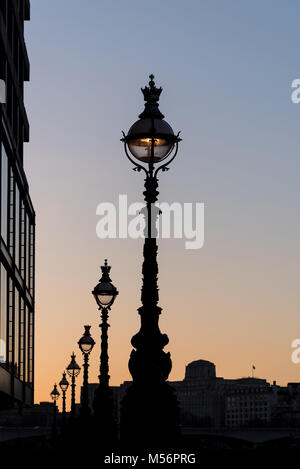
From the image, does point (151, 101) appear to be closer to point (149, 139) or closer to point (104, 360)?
point (149, 139)

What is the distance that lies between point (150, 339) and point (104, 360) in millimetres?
14778

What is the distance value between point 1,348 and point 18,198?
10.8 meters

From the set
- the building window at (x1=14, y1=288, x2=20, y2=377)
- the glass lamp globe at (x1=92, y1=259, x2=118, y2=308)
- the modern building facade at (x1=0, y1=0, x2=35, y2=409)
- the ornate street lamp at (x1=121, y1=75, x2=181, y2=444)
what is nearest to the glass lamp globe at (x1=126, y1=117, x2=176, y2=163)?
the ornate street lamp at (x1=121, y1=75, x2=181, y2=444)

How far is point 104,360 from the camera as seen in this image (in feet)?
105

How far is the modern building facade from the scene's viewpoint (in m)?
48.0

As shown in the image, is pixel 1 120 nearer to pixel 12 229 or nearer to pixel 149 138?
pixel 12 229

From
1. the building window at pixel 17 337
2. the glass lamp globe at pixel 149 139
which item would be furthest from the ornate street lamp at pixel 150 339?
the building window at pixel 17 337

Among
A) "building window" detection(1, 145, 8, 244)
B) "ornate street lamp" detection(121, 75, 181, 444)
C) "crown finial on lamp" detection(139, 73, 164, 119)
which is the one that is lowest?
"ornate street lamp" detection(121, 75, 181, 444)

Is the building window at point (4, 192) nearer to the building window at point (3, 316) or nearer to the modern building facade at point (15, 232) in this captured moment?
the modern building facade at point (15, 232)

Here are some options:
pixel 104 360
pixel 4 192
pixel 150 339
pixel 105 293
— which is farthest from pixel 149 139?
pixel 4 192

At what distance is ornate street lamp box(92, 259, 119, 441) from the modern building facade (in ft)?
41.6

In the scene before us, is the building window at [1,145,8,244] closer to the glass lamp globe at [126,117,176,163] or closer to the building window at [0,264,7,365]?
the building window at [0,264,7,365]
